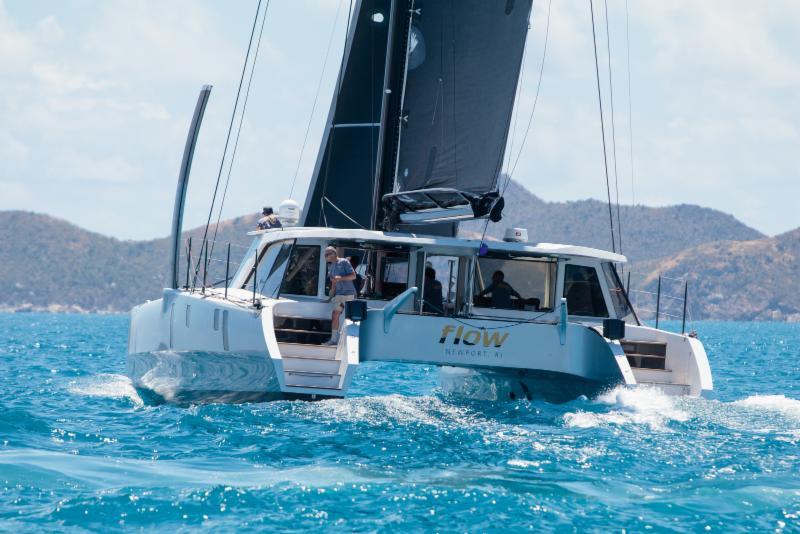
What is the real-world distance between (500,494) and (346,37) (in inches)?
426

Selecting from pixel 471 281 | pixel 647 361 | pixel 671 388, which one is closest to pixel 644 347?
pixel 647 361

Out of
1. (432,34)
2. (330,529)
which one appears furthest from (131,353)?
(330,529)

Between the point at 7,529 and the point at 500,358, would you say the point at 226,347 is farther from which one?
the point at 7,529

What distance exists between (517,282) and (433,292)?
984 mm

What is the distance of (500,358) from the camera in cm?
1215

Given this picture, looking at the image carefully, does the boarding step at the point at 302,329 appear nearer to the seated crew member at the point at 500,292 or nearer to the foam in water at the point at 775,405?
the seated crew member at the point at 500,292

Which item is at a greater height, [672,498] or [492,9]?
[492,9]

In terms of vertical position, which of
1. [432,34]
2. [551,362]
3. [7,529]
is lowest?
[7,529]

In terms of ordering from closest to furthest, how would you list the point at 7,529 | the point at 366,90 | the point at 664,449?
the point at 7,529
the point at 664,449
the point at 366,90

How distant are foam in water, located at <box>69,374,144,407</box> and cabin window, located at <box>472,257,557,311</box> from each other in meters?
4.46

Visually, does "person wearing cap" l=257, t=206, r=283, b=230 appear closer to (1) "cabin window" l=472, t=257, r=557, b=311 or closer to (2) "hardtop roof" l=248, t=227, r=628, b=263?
(2) "hardtop roof" l=248, t=227, r=628, b=263

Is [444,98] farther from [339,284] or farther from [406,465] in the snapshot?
[406,465]

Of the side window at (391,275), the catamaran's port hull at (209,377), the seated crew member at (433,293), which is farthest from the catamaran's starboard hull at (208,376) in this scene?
the seated crew member at (433,293)

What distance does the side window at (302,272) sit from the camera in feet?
44.2
